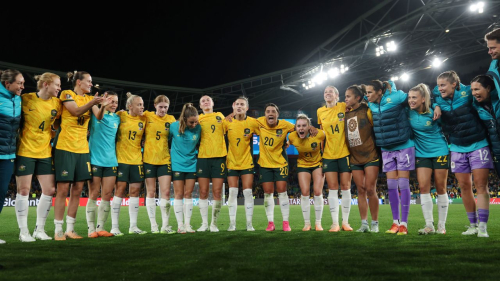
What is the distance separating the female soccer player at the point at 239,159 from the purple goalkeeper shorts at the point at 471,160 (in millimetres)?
3412

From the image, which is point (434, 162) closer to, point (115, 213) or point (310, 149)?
point (310, 149)

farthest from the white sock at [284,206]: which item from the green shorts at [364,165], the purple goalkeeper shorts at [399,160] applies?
the purple goalkeeper shorts at [399,160]

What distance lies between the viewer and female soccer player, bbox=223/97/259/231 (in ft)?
23.7

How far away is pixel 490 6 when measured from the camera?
858 inches

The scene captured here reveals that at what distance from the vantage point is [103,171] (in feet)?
21.5

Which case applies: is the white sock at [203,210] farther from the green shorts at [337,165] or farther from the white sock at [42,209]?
the white sock at [42,209]

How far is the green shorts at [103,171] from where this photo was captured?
253 inches

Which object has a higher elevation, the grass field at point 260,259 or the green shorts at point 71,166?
the green shorts at point 71,166

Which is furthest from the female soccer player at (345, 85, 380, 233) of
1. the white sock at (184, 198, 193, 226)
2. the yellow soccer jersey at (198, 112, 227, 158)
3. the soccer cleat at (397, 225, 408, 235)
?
the white sock at (184, 198, 193, 226)

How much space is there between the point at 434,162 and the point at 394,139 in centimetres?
72

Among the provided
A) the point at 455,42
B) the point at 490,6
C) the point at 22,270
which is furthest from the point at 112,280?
the point at 455,42

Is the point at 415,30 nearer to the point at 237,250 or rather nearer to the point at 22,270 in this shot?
the point at 237,250

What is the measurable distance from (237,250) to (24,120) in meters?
3.77

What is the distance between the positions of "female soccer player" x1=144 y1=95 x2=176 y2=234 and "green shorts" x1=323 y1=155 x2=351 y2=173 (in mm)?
2895
